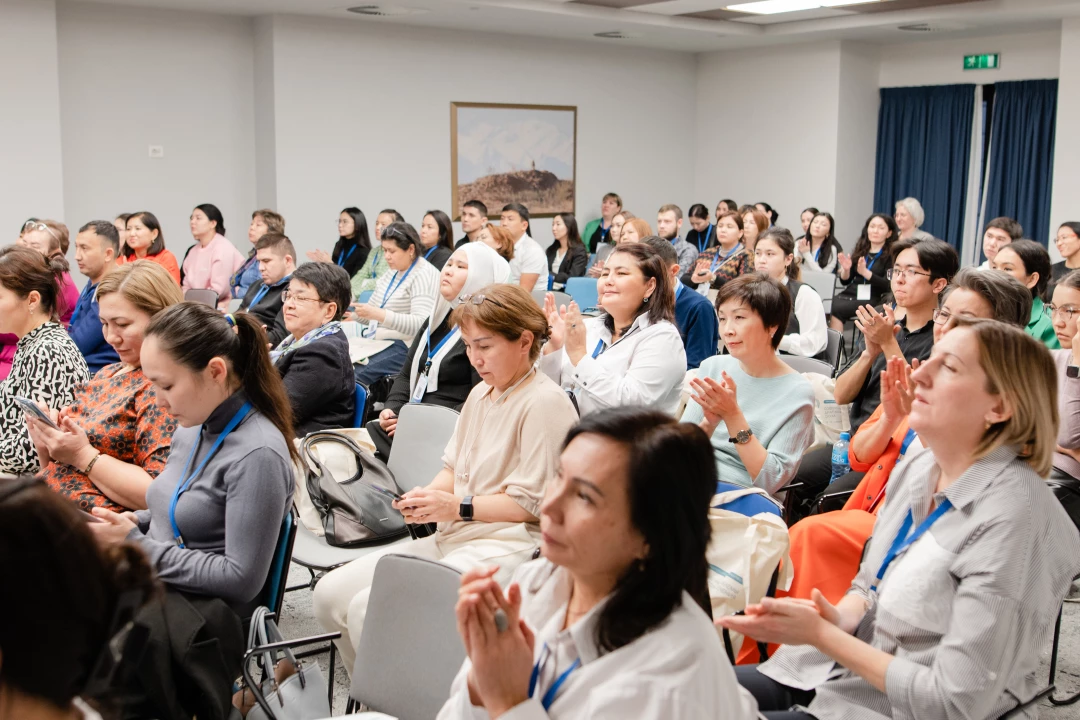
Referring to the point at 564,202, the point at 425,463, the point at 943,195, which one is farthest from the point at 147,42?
the point at 943,195

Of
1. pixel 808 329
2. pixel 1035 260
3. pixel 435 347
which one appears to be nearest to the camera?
pixel 435 347

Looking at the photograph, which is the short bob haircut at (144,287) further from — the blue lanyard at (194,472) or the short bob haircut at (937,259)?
the short bob haircut at (937,259)

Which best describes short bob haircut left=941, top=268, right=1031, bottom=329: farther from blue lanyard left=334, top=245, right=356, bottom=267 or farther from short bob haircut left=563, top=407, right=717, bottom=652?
blue lanyard left=334, top=245, right=356, bottom=267

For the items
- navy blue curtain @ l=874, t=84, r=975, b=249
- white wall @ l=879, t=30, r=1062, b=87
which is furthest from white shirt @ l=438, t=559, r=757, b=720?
navy blue curtain @ l=874, t=84, r=975, b=249

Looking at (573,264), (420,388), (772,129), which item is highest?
(772,129)

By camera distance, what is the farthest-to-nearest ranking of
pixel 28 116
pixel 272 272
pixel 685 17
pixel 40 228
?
pixel 685 17, pixel 28 116, pixel 40 228, pixel 272 272

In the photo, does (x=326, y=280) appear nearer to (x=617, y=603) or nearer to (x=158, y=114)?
(x=617, y=603)

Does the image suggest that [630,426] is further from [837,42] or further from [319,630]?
[837,42]

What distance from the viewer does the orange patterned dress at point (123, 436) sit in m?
2.91

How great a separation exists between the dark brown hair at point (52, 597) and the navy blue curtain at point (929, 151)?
1249cm

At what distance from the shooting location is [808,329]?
18.4 feet

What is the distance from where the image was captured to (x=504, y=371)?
2.84m

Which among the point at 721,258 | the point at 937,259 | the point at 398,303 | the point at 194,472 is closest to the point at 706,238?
the point at 721,258

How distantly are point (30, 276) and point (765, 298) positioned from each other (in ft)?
8.39
